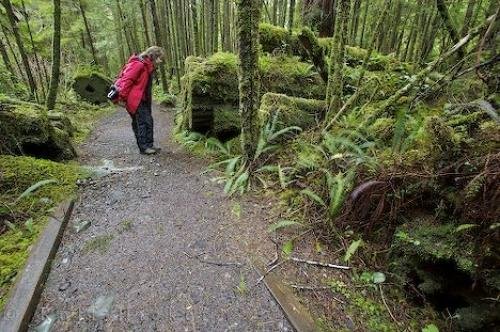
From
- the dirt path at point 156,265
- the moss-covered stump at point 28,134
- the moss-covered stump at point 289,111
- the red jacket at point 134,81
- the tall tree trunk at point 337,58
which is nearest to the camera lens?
the dirt path at point 156,265

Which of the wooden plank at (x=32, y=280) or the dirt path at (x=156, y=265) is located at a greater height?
the wooden plank at (x=32, y=280)

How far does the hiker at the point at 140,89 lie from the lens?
20.4 feet

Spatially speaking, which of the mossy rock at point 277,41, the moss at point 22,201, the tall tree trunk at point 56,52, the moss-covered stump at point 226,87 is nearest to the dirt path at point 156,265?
the moss at point 22,201

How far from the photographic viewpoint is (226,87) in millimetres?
6750

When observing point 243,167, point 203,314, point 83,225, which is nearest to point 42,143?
point 83,225

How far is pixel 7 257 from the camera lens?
127 inches

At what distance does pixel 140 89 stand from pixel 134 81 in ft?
0.62

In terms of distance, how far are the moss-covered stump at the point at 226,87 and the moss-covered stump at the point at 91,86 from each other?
1037 cm

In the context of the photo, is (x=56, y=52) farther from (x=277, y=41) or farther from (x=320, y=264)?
(x=320, y=264)

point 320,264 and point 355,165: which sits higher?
point 355,165

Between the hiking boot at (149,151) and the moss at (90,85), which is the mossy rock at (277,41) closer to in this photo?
the hiking boot at (149,151)

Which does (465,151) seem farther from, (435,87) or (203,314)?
(203,314)

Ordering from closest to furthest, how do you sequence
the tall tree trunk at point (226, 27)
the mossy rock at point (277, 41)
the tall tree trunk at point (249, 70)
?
the tall tree trunk at point (249, 70) < the mossy rock at point (277, 41) < the tall tree trunk at point (226, 27)

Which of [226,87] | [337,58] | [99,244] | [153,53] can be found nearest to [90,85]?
[153,53]
